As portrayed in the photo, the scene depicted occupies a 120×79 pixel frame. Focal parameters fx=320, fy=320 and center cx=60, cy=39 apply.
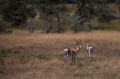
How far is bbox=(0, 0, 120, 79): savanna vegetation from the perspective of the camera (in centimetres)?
1299

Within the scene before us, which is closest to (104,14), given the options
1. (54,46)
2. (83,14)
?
(83,14)

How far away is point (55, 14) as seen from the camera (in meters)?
32.9

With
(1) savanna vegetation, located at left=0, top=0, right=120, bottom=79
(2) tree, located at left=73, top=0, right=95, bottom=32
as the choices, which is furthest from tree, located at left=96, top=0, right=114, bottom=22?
(2) tree, located at left=73, top=0, right=95, bottom=32

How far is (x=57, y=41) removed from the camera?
73.5 ft

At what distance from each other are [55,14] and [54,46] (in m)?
12.5

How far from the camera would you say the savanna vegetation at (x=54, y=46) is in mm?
12992

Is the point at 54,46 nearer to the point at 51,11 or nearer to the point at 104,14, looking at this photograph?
the point at 51,11

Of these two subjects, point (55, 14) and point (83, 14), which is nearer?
point (55, 14)

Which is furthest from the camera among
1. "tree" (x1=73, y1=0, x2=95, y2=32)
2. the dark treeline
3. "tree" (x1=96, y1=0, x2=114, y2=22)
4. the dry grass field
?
"tree" (x1=96, y1=0, x2=114, y2=22)

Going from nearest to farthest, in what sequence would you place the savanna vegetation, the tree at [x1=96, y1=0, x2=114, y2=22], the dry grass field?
1. the dry grass field
2. the savanna vegetation
3. the tree at [x1=96, y1=0, x2=114, y2=22]

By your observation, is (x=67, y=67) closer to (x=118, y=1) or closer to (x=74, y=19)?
(x=74, y=19)

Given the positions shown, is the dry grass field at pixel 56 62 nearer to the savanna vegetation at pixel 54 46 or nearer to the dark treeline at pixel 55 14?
the savanna vegetation at pixel 54 46

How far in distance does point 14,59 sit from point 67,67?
9.39 ft

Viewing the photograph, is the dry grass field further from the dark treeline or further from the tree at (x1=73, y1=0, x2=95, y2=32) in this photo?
the dark treeline
